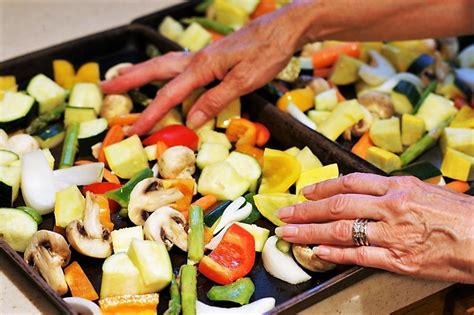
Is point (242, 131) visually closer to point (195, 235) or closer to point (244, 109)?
point (244, 109)

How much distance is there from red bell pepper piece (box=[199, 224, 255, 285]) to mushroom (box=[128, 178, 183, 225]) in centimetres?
24

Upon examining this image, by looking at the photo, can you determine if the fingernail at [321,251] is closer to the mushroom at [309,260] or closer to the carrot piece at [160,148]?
the mushroom at [309,260]

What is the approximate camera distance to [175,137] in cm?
253

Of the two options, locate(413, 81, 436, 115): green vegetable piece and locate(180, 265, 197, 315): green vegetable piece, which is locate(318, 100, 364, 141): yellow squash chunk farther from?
locate(180, 265, 197, 315): green vegetable piece

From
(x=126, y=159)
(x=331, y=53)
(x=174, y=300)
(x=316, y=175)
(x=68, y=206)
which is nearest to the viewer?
(x=174, y=300)

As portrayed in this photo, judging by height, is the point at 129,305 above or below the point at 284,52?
below

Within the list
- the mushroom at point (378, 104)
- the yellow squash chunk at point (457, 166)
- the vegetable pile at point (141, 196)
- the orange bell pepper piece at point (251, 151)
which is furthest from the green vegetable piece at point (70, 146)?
the yellow squash chunk at point (457, 166)

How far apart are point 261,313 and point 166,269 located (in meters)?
0.28

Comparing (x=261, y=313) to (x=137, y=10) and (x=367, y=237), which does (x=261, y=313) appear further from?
(x=137, y=10)

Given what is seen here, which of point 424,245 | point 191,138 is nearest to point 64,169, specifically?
point 191,138

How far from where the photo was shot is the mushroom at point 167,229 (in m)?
2.08

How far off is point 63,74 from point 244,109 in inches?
30.9

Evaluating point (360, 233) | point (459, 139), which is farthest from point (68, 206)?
point (459, 139)

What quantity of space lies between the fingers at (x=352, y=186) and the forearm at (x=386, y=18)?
0.80m
